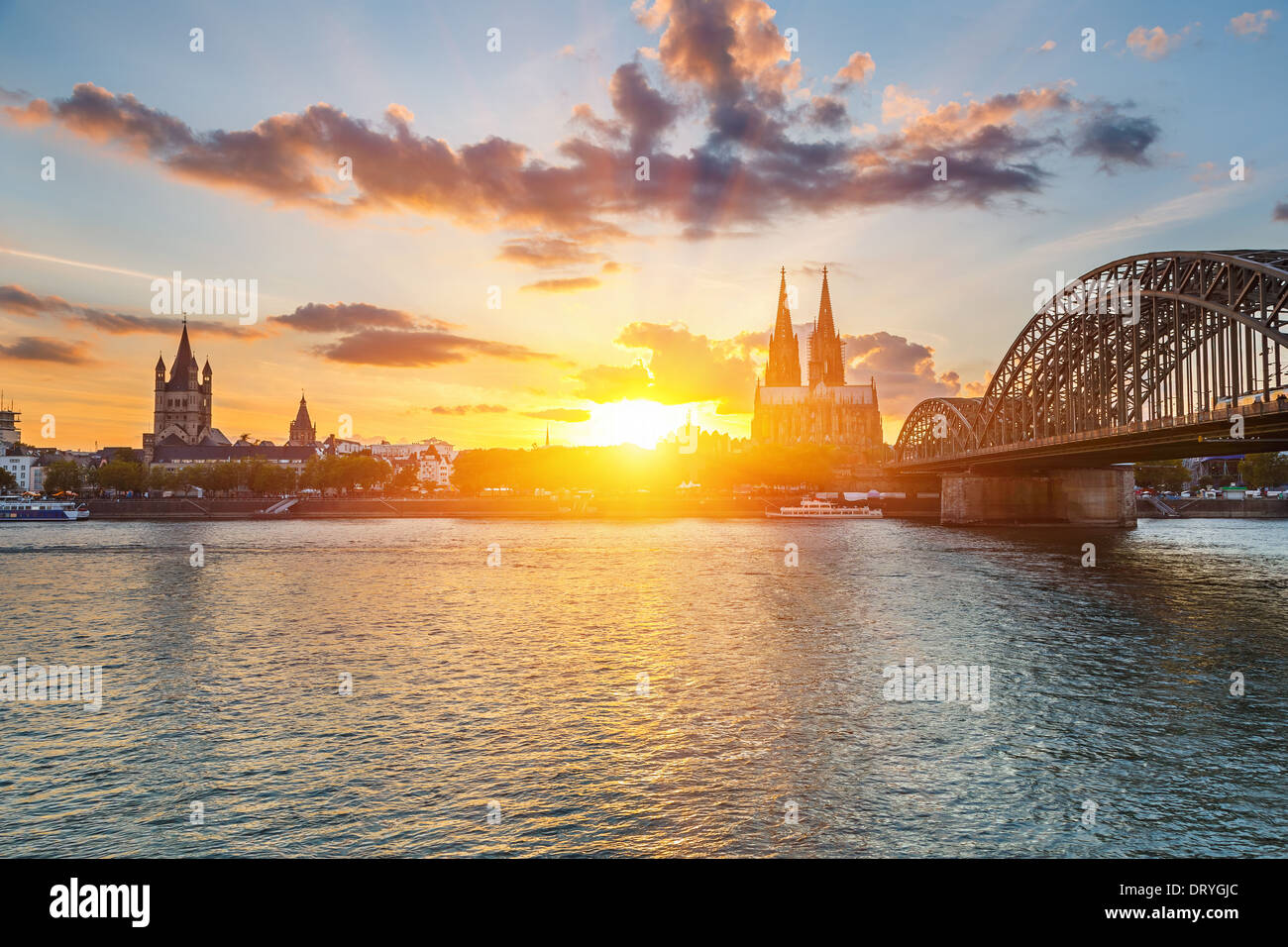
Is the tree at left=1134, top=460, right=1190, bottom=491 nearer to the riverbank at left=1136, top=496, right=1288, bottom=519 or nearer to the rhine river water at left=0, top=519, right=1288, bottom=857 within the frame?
the riverbank at left=1136, top=496, right=1288, bottom=519

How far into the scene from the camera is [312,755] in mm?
17094

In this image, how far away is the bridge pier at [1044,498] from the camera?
10262 cm

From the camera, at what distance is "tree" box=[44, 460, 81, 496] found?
17250 centimetres

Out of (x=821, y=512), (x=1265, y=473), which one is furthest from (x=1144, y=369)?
(x=1265, y=473)

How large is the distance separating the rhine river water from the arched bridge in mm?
12608

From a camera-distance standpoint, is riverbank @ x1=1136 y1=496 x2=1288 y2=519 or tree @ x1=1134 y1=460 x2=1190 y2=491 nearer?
riverbank @ x1=1136 y1=496 x2=1288 y2=519

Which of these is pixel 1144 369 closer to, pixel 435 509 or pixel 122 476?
pixel 435 509

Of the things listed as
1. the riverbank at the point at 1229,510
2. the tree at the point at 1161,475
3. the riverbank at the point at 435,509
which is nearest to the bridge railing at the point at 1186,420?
the riverbank at the point at 435,509

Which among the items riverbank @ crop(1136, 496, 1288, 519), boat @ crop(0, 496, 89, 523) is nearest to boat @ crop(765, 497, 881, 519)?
riverbank @ crop(1136, 496, 1288, 519)

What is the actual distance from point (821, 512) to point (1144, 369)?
68723mm

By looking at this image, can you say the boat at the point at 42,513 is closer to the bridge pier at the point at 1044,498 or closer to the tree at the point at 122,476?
the tree at the point at 122,476

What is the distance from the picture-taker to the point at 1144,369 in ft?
254
